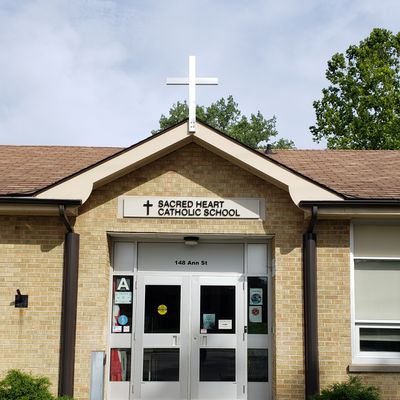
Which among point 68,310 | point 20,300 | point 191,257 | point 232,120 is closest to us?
point 68,310

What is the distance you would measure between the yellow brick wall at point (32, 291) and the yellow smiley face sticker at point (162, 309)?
174 centimetres

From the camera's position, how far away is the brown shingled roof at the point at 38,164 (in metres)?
10.7

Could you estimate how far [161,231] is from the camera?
10.5 m

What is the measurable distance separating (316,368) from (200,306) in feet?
7.38

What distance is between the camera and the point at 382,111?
27.9 m

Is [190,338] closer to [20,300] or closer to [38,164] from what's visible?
[20,300]

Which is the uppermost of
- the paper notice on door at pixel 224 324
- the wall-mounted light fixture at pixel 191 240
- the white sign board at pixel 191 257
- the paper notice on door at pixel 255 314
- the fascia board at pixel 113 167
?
the fascia board at pixel 113 167

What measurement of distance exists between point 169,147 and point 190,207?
107 centimetres

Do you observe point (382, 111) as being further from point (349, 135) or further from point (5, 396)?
point (5, 396)

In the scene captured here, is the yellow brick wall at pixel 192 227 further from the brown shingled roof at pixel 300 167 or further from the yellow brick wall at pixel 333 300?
the brown shingled roof at pixel 300 167

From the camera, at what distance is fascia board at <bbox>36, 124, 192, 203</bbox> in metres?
9.81

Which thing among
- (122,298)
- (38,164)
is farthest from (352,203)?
(38,164)

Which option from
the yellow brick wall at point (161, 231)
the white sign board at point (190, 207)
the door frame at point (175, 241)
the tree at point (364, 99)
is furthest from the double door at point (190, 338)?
the tree at point (364, 99)

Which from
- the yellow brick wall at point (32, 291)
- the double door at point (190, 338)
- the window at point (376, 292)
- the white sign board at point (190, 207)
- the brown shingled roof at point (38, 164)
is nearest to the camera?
the yellow brick wall at point (32, 291)
